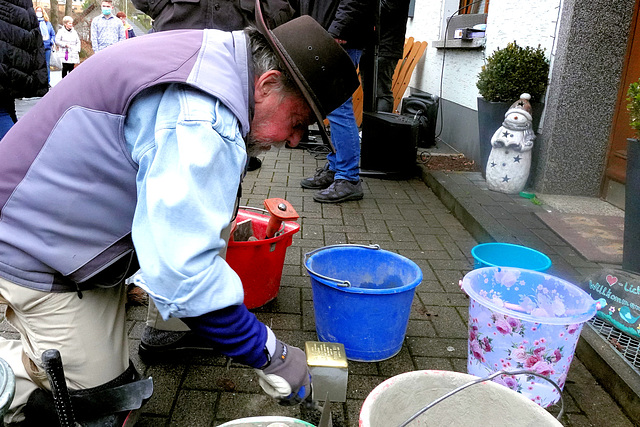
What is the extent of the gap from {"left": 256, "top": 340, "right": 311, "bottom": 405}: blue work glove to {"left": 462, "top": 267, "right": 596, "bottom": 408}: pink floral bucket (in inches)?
33.1

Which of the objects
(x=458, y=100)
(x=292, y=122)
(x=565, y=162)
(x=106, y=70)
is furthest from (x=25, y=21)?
(x=458, y=100)

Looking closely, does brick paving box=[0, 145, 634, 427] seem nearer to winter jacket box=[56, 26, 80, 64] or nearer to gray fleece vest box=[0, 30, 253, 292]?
gray fleece vest box=[0, 30, 253, 292]

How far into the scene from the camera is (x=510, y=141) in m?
4.26

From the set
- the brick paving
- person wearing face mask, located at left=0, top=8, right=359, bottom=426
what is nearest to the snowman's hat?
the brick paving

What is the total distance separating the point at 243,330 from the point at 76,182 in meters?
0.60

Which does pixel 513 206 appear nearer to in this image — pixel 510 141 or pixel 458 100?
pixel 510 141

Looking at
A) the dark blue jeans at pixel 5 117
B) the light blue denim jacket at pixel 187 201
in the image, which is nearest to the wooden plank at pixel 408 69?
the dark blue jeans at pixel 5 117

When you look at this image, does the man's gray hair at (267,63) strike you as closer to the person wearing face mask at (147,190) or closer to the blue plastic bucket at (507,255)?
the person wearing face mask at (147,190)

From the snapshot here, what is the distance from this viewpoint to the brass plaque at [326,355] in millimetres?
1408

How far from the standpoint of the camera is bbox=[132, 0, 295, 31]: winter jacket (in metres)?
3.05

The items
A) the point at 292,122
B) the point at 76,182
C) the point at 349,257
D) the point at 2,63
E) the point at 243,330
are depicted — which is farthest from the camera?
the point at 2,63

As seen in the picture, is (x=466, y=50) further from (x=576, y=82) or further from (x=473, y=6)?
(x=576, y=82)

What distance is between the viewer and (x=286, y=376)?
4.61ft

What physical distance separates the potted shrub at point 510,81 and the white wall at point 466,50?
7.6 inches
